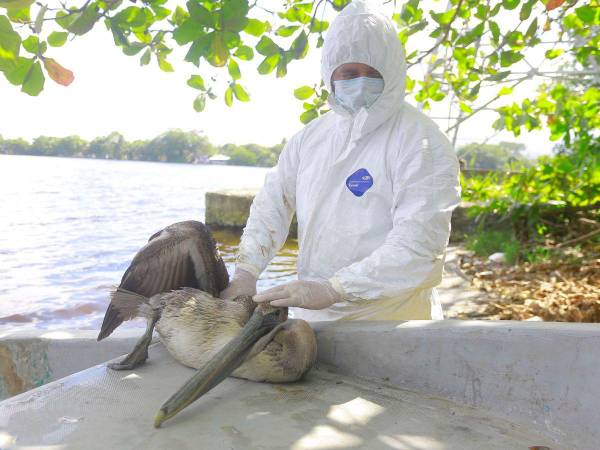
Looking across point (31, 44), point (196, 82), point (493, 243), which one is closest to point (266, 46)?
point (196, 82)

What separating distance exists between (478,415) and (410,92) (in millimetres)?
3678

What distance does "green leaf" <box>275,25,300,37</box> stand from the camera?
3387 mm

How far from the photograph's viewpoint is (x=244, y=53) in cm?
315

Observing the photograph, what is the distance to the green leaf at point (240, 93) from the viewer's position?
3363 mm

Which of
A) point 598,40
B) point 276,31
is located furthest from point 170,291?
point 598,40

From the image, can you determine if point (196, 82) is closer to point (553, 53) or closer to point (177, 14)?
point (177, 14)

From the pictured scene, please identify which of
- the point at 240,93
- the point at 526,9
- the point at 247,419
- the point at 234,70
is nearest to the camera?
the point at 247,419

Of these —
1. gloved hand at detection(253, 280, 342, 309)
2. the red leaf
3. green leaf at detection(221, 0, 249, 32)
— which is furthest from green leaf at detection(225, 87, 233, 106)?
gloved hand at detection(253, 280, 342, 309)

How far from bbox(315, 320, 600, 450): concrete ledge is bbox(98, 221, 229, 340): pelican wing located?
0.64m

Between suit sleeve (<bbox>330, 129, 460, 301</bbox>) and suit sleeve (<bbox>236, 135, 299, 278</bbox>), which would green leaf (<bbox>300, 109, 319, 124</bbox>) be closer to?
suit sleeve (<bbox>236, 135, 299, 278</bbox>)

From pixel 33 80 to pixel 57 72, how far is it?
104 mm

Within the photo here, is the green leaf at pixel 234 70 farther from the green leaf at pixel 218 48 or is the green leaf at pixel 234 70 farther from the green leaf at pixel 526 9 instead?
the green leaf at pixel 526 9

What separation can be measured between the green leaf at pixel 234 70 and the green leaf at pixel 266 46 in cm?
22

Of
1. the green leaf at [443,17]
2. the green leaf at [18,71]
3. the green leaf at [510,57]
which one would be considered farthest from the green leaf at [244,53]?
the green leaf at [510,57]
